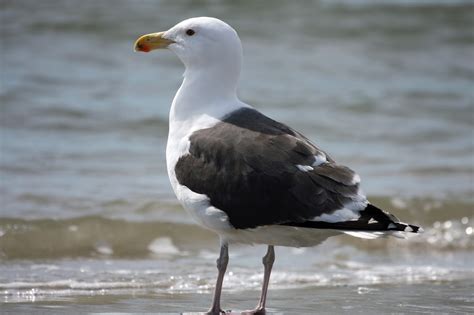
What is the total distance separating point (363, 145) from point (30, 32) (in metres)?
5.88

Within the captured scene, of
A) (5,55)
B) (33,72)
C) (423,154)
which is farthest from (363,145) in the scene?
(5,55)

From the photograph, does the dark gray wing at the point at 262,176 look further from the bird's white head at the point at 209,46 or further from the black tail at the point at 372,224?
the bird's white head at the point at 209,46

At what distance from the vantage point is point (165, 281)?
5.76 metres

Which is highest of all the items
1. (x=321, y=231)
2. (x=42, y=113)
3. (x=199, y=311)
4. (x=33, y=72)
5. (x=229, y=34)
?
(x=33, y=72)

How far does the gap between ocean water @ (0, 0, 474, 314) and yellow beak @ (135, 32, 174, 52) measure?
1323 mm

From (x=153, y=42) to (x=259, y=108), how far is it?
621cm

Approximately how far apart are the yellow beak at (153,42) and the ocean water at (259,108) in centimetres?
132

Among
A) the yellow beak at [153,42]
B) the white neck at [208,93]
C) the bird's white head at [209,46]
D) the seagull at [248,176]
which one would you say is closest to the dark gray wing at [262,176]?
the seagull at [248,176]

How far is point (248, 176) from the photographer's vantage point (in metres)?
4.39

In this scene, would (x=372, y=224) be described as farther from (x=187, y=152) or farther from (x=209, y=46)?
(x=209, y=46)

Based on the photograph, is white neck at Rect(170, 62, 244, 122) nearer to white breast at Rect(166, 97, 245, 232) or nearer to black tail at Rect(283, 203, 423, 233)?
white breast at Rect(166, 97, 245, 232)

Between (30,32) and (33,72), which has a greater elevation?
(30,32)

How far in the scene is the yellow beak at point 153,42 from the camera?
16.7 ft

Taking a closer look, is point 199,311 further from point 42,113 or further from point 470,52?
point 470,52
